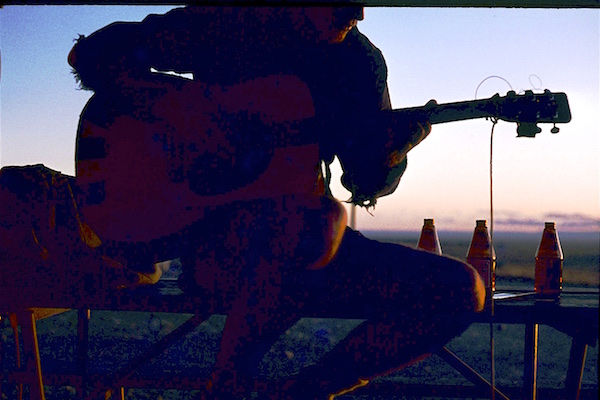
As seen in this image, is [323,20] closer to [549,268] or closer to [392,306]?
[392,306]

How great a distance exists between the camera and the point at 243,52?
1359 millimetres

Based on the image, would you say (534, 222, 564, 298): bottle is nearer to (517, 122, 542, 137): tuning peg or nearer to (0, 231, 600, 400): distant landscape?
(517, 122, 542, 137): tuning peg

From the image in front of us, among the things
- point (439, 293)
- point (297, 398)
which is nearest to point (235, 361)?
point (297, 398)

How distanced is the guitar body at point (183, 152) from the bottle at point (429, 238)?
0.88m

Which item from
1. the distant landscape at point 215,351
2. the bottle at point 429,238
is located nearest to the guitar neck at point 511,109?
the bottle at point 429,238

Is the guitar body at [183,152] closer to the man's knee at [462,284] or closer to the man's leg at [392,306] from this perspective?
the man's leg at [392,306]

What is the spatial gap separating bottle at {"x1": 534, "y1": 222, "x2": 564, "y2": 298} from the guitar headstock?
482 mm

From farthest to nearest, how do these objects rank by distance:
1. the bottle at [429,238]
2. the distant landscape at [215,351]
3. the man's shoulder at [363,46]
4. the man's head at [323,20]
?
1. the distant landscape at [215,351]
2. the bottle at [429,238]
3. the man's shoulder at [363,46]
4. the man's head at [323,20]

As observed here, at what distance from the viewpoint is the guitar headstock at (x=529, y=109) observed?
1.55 metres

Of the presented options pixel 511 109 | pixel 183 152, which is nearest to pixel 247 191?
pixel 183 152

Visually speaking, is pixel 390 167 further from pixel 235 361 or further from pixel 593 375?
pixel 593 375

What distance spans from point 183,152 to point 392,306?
630 mm

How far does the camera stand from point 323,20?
136 centimetres

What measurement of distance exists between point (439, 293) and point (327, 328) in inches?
145
